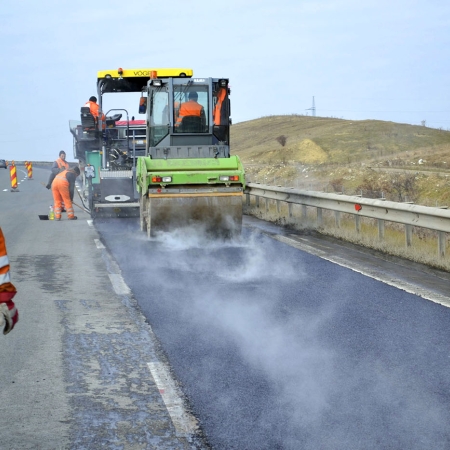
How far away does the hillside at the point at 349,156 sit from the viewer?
2400cm

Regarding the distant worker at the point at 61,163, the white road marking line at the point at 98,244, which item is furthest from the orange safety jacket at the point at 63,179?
the white road marking line at the point at 98,244

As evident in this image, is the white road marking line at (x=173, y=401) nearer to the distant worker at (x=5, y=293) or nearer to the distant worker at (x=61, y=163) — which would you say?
the distant worker at (x=5, y=293)

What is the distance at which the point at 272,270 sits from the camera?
1021 cm

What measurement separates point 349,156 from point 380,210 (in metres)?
54.3

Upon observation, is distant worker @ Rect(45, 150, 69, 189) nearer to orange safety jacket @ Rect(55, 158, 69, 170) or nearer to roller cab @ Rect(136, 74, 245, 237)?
orange safety jacket @ Rect(55, 158, 69, 170)

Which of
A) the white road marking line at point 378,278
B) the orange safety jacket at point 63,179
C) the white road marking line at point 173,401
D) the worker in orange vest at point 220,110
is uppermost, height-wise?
the worker in orange vest at point 220,110

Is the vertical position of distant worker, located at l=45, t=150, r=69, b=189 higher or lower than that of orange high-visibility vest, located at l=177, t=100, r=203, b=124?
lower

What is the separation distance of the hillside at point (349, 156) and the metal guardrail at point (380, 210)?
59cm

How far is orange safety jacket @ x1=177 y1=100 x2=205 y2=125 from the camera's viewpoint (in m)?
15.0

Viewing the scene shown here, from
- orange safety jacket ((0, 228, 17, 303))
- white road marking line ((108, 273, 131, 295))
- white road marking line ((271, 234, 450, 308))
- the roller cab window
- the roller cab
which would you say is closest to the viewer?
orange safety jacket ((0, 228, 17, 303))

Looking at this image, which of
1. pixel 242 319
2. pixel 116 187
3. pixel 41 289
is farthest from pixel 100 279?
pixel 116 187

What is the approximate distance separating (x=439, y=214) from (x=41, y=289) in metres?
5.08

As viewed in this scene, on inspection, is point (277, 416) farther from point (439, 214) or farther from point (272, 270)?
point (439, 214)

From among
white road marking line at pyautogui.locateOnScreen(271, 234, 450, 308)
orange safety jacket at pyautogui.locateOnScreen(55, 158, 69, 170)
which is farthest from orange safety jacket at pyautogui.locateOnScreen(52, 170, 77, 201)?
white road marking line at pyautogui.locateOnScreen(271, 234, 450, 308)
